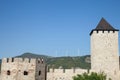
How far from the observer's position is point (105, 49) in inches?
1393

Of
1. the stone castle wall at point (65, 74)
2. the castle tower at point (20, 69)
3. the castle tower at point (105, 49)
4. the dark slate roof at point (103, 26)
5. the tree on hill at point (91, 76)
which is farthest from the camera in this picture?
the dark slate roof at point (103, 26)

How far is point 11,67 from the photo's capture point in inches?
1244

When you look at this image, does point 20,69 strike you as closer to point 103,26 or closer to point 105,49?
point 105,49

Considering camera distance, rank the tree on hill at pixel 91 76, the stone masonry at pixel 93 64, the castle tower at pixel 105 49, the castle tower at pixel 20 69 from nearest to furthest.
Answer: the castle tower at pixel 20 69, the stone masonry at pixel 93 64, the tree on hill at pixel 91 76, the castle tower at pixel 105 49

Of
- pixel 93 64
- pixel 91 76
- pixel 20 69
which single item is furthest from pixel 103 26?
pixel 20 69

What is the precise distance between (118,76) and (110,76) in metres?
1.08

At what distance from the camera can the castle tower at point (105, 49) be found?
115 feet

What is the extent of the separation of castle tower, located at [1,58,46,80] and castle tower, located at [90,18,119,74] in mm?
8598

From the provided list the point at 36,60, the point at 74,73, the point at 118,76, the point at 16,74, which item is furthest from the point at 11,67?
the point at 118,76

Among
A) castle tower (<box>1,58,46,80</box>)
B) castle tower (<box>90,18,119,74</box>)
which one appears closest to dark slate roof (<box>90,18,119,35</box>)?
castle tower (<box>90,18,119,74</box>)

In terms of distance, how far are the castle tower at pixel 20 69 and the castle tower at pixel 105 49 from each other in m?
8.60

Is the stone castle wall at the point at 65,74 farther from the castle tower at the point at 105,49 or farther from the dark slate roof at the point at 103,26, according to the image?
the dark slate roof at the point at 103,26

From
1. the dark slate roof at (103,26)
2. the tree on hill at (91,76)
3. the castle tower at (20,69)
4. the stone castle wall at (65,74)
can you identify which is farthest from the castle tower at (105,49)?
the castle tower at (20,69)

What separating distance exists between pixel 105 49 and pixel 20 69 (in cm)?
1198
